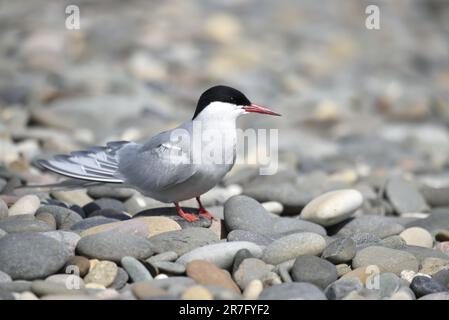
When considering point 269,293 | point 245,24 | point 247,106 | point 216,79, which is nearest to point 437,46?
point 245,24

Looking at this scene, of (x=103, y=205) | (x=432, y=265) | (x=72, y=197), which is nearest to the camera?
(x=432, y=265)

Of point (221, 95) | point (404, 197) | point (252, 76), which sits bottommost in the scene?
point (404, 197)

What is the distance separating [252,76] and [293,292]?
29.2 ft

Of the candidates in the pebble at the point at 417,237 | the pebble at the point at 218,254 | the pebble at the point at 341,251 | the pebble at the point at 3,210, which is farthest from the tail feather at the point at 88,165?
the pebble at the point at 417,237

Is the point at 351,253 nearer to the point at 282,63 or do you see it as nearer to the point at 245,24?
the point at 282,63

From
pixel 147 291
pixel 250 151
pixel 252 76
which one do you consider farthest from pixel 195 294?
pixel 252 76

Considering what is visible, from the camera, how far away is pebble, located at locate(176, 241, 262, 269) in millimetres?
3893

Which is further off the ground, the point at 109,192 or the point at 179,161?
the point at 179,161

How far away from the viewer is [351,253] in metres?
4.03

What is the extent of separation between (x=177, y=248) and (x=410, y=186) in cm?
266

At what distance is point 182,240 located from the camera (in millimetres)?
4113

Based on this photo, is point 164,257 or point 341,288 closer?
point 341,288

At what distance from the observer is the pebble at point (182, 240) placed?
13.3 feet

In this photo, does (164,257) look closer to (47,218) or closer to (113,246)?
(113,246)
